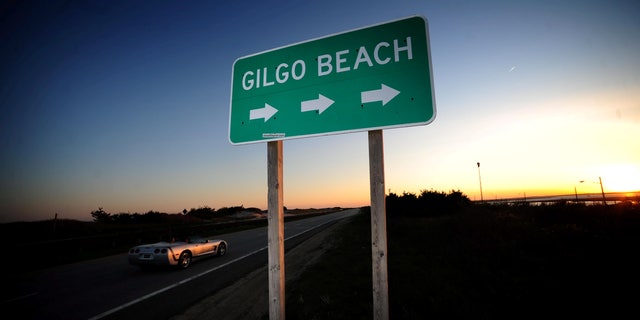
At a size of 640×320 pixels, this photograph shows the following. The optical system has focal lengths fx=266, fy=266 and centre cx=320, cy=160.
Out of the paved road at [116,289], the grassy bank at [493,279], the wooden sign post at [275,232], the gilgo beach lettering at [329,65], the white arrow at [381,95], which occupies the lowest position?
the paved road at [116,289]

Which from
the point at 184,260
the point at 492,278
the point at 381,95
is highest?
the point at 381,95

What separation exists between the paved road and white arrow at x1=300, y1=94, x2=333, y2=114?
5.22 metres

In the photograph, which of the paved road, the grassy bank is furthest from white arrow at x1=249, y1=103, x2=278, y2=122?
the paved road

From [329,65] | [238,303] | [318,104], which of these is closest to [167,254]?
[238,303]

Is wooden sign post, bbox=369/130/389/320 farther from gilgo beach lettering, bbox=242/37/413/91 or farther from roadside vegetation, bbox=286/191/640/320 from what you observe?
roadside vegetation, bbox=286/191/640/320

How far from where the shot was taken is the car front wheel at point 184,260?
9.31 m

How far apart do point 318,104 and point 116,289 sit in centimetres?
810

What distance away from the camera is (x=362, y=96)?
96.1 inches

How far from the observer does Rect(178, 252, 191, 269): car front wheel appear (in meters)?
9.31

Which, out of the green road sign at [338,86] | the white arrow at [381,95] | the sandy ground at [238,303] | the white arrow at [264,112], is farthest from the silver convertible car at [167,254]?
the white arrow at [381,95]

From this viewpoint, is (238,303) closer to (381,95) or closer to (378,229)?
(378,229)

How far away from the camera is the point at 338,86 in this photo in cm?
257

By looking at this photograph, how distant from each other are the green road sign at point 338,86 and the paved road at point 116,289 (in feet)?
16.1

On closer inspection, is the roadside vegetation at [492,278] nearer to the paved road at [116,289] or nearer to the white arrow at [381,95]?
the paved road at [116,289]
